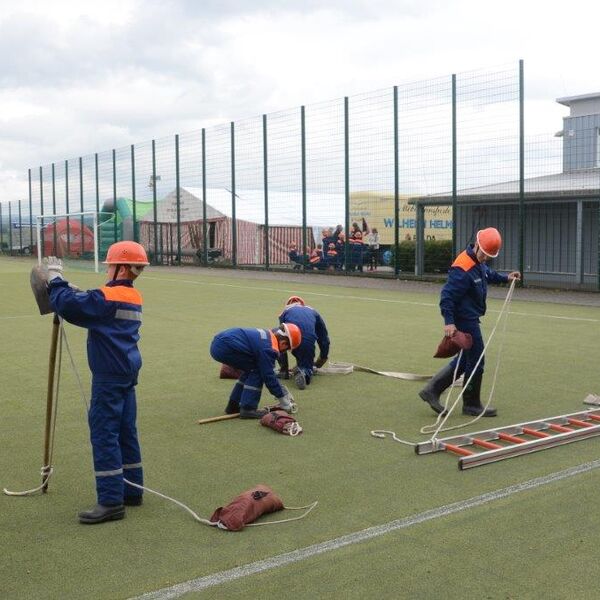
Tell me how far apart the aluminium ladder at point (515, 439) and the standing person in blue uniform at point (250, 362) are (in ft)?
5.48

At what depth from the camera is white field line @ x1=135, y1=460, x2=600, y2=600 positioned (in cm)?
409

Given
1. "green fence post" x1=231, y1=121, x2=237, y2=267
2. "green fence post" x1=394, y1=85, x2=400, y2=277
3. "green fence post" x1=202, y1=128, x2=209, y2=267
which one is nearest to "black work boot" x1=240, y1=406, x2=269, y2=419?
"green fence post" x1=394, y1=85, x2=400, y2=277

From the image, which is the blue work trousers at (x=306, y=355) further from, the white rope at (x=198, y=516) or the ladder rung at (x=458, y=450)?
the white rope at (x=198, y=516)

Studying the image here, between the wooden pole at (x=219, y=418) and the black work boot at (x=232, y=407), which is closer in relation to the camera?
the wooden pole at (x=219, y=418)

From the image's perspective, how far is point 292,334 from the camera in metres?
8.13

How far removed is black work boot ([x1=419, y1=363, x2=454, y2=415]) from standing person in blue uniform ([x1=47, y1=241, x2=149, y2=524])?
3.34 metres

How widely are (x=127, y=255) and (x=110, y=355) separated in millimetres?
643

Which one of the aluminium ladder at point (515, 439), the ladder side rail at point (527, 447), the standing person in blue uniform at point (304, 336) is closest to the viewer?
the ladder side rail at point (527, 447)

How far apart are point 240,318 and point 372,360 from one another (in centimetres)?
544

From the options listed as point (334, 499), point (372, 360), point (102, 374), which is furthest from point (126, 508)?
point (372, 360)

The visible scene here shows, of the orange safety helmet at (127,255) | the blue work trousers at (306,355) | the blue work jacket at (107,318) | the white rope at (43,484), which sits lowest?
the white rope at (43,484)

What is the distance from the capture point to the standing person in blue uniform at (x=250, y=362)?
7.52 meters

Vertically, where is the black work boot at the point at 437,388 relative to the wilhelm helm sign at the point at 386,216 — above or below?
below

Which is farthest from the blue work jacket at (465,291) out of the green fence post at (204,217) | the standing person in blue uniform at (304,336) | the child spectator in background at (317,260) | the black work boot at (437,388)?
the green fence post at (204,217)
